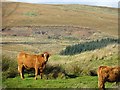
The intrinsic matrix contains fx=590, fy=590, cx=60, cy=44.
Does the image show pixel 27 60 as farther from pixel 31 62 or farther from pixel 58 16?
pixel 58 16

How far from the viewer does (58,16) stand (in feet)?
75.3

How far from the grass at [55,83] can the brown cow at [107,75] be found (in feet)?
1.07

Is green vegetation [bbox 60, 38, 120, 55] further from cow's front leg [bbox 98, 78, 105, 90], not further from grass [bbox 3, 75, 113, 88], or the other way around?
cow's front leg [bbox 98, 78, 105, 90]

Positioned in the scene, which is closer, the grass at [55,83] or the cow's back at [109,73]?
the cow's back at [109,73]

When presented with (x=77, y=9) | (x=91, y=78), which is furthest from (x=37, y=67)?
(x=77, y=9)

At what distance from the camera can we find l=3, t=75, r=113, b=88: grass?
15352 mm

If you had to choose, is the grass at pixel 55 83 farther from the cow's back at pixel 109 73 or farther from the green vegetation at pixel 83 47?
the green vegetation at pixel 83 47

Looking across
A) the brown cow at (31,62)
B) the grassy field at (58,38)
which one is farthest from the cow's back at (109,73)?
the brown cow at (31,62)

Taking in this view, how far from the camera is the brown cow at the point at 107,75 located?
48.3ft

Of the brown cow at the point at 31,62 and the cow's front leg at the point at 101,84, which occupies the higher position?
the brown cow at the point at 31,62

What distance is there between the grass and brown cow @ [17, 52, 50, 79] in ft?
1.12

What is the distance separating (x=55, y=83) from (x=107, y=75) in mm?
1566

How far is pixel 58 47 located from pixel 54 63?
3.84ft

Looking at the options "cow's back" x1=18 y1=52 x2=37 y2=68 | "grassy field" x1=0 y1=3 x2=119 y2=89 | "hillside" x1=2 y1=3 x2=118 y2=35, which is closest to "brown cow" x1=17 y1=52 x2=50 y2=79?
"cow's back" x1=18 y1=52 x2=37 y2=68
